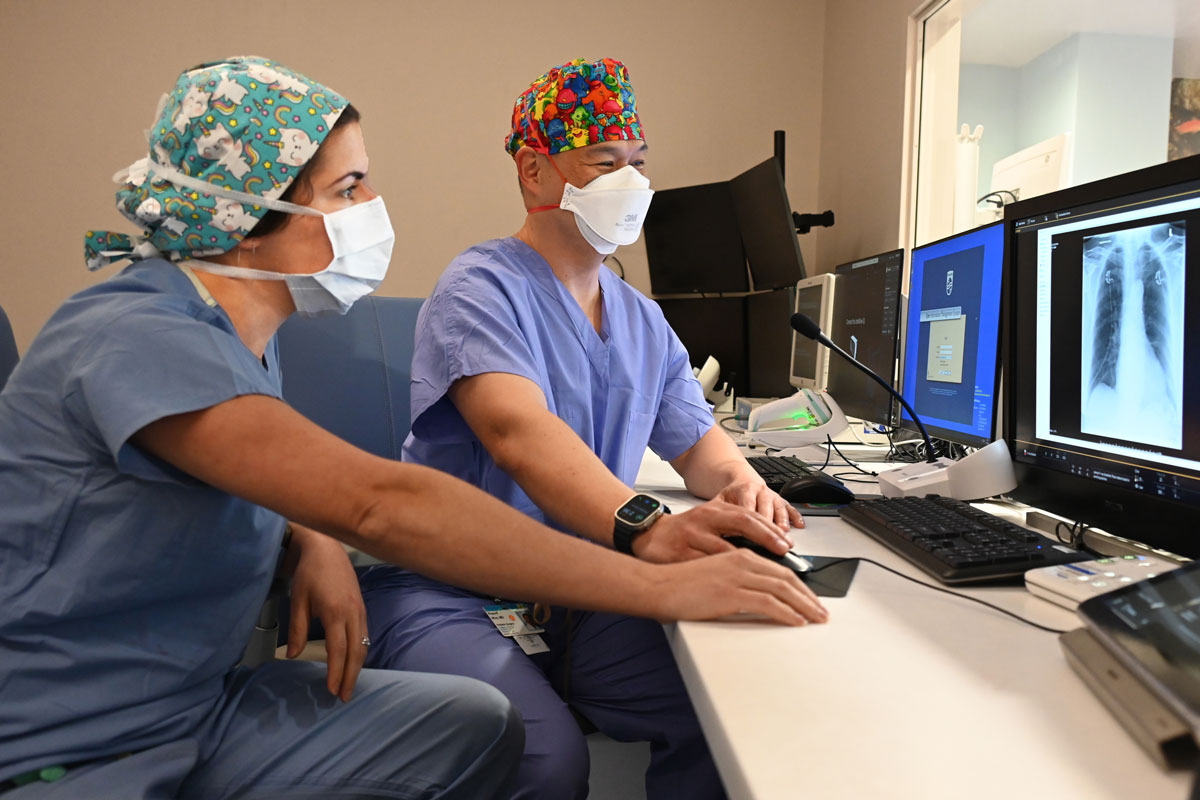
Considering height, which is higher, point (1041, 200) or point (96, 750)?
point (1041, 200)

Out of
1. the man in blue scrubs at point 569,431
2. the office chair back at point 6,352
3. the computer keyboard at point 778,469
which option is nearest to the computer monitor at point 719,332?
the computer keyboard at point 778,469

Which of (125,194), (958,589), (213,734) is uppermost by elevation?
(125,194)

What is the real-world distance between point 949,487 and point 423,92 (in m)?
2.86

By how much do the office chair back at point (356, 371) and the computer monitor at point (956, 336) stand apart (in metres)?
1.04

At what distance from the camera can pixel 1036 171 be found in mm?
1886

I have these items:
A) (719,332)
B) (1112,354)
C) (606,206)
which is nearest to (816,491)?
(1112,354)

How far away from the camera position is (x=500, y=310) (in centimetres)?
126

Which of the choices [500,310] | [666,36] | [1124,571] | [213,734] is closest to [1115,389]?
[1124,571]

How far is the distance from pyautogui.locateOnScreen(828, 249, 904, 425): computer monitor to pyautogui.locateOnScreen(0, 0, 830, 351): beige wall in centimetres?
103

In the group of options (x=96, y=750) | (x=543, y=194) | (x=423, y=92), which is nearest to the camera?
(x=96, y=750)

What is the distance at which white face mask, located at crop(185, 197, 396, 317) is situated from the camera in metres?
1.01

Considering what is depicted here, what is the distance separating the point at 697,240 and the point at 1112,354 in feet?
7.52

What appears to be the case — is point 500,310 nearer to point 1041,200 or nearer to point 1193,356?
point 1041,200

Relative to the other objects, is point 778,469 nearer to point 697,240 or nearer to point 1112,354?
point 1112,354
